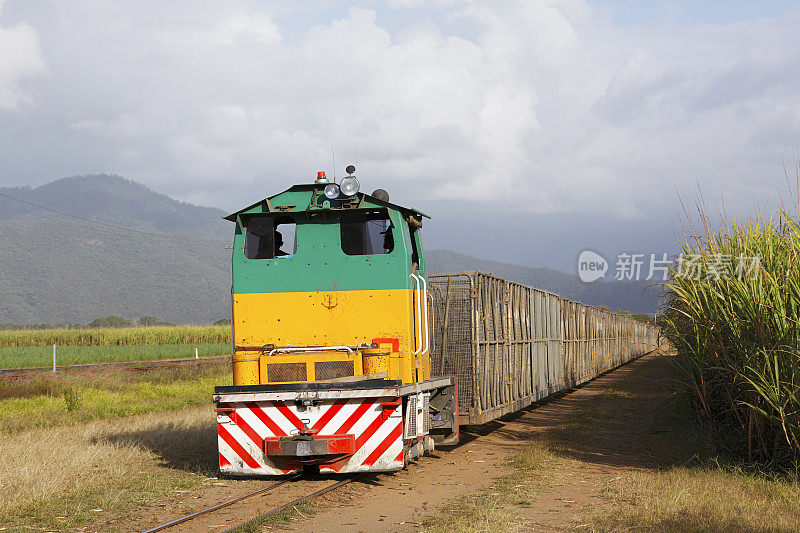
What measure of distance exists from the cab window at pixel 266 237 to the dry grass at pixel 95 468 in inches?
120

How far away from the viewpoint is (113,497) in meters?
8.85

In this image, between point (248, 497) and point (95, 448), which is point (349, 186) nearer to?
point (248, 497)

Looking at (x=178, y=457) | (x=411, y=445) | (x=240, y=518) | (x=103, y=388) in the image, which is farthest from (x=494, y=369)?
(x=103, y=388)

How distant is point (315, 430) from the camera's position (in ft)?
30.9

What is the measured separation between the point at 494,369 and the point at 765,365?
18.6 feet

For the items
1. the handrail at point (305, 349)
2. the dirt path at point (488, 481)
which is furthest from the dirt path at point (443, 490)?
the handrail at point (305, 349)

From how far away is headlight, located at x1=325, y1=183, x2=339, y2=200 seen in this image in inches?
402

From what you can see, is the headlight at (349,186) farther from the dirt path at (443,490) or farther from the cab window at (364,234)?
the dirt path at (443,490)

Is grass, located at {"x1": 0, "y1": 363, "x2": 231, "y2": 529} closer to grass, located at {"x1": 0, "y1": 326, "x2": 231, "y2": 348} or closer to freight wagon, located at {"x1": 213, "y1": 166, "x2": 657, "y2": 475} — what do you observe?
freight wagon, located at {"x1": 213, "y1": 166, "x2": 657, "y2": 475}

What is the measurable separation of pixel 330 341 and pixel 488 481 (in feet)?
8.86

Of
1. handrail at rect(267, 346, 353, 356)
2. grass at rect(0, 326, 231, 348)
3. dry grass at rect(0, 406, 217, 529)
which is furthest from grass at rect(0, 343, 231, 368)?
handrail at rect(267, 346, 353, 356)

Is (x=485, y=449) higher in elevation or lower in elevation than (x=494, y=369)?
lower

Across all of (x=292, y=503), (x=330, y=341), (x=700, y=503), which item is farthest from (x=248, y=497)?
(x=700, y=503)

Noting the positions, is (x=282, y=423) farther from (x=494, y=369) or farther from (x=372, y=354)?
(x=494, y=369)
